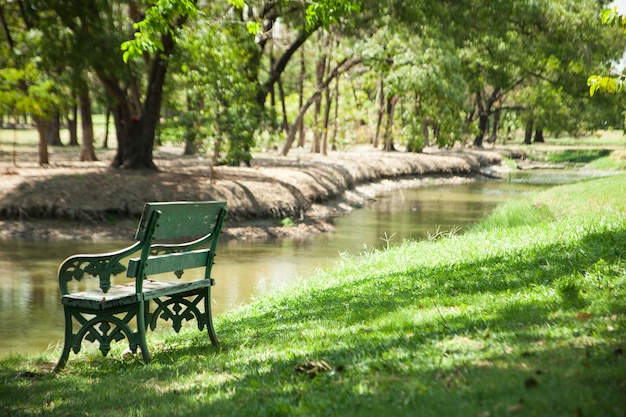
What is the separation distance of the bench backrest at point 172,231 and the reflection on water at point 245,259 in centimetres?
294

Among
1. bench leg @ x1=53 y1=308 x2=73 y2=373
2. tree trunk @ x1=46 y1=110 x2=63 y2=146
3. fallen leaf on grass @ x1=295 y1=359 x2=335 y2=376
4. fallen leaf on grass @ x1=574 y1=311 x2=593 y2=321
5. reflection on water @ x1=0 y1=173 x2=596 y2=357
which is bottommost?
reflection on water @ x1=0 y1=173 x2=596 y2=357

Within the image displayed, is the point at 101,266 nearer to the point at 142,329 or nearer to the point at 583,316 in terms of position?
the point at 142,329

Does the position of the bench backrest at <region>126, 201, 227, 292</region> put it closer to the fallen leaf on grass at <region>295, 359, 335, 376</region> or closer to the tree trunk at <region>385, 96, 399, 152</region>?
the fallen leaf on grass at <region>295, 359, 335, 376</region>

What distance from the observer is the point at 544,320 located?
16.5ft

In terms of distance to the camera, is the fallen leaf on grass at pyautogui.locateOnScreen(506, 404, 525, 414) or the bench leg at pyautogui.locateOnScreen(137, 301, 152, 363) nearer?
the fallen leaf on grass at pyautogui.locateOnScreen(506, 404, 525, 414)

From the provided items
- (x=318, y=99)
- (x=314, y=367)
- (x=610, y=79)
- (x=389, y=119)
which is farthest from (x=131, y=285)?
(x=389, y=119)

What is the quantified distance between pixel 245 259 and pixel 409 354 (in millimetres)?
11747

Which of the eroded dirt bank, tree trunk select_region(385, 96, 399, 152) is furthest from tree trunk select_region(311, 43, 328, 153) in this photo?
the eroded dirt bank

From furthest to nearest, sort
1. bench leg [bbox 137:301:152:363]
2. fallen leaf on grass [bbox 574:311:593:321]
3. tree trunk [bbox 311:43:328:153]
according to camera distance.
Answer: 1. tree trunk [bbox 311:43:328:153]
2. bench leg [bbox 137:301:152:363]
3. fallen leaf on grass [bbox 574:311:593:321]

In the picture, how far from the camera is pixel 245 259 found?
1620cm

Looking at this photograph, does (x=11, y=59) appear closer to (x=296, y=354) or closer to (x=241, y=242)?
(x=241, y=242)

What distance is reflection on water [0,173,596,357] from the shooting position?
10.2m

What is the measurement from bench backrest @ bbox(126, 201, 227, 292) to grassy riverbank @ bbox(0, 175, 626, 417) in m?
0.81

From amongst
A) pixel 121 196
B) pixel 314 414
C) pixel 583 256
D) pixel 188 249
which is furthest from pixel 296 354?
pixel 121 196
